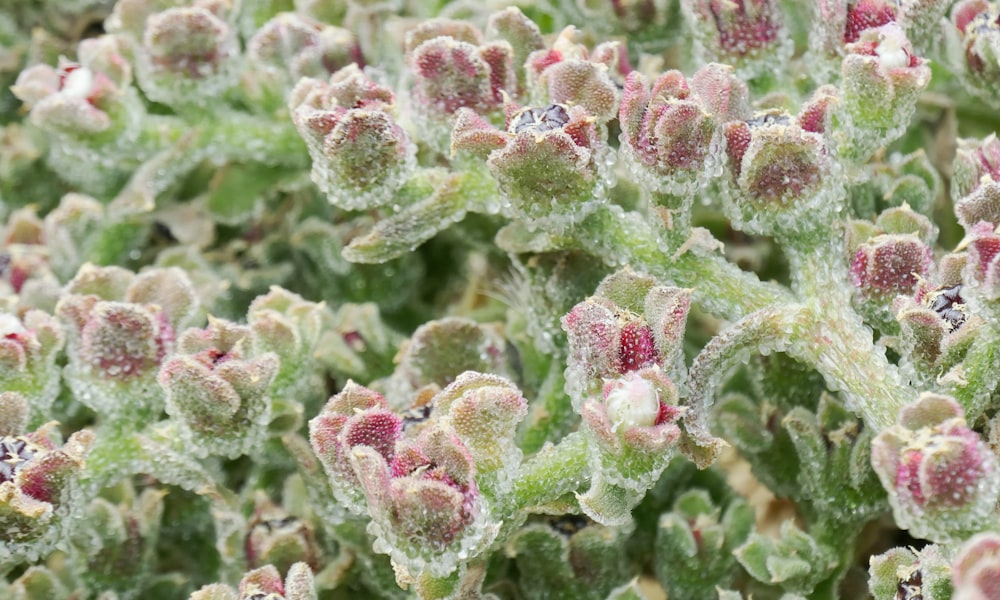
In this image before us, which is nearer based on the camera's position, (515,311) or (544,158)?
(544,158)

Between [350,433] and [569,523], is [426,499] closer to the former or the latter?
[350,433]

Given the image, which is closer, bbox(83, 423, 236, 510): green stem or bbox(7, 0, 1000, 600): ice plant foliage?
bbox(7, 0, 1000, 600): ice plant foliage

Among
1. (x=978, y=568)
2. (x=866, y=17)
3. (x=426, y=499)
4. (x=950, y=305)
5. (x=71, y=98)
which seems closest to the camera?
(x=978, y=568)

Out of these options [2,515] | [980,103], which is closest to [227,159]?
[2,515]

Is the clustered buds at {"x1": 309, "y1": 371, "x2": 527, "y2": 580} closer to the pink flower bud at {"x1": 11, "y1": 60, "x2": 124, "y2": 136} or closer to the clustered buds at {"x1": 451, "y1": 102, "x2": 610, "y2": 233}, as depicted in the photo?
the clustered buds at {"x1": 451, "y1": 102, "x2": 610, "y2": 233}

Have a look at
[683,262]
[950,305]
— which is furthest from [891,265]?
[683,262]

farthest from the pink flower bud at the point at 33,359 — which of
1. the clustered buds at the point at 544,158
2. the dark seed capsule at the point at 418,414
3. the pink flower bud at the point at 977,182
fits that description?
the pink flower bud at the point at 977,182

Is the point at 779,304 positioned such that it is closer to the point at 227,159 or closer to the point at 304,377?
the point at 304,377

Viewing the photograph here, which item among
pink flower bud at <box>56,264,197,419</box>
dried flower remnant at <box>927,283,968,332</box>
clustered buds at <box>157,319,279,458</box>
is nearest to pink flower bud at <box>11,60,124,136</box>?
pink flower bud at <box>56,264,197,419</box>
